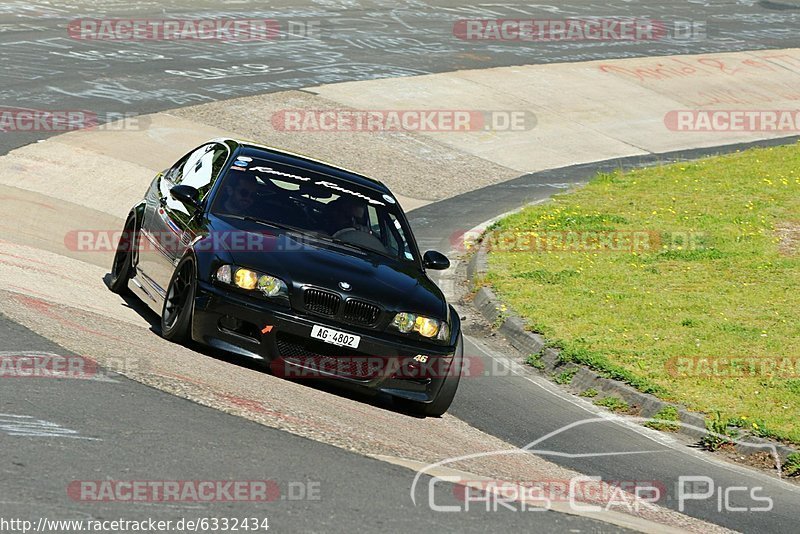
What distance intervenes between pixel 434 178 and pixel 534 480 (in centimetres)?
1392

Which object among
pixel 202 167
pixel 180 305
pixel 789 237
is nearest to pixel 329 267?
pixel 180 305

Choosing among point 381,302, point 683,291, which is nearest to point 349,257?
point 381,302

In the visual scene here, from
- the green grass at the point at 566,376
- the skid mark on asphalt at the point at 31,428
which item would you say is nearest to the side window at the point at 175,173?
the green grass at the point at 566,376

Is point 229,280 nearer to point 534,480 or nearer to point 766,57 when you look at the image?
point 534,480

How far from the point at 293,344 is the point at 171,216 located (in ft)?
6.92

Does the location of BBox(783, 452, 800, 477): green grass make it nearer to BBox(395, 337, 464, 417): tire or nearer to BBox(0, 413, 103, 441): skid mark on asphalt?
BBox(395, 337, 464, 417): tire

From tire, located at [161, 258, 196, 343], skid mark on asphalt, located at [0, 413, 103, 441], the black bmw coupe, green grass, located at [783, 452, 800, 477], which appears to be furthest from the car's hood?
green grass, located at [783, 452, 800, 477]

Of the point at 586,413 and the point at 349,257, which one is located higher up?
the point at 349,257

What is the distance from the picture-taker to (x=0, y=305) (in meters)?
9.38

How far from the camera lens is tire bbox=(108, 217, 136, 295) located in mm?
11195

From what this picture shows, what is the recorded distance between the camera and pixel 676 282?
48.4 ft

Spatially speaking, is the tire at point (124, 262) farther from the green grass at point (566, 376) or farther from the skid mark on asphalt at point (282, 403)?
the green grass at point (566, 376)

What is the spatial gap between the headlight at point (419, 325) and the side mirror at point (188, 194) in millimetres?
2094

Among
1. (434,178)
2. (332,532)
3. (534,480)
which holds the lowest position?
(434,178)
